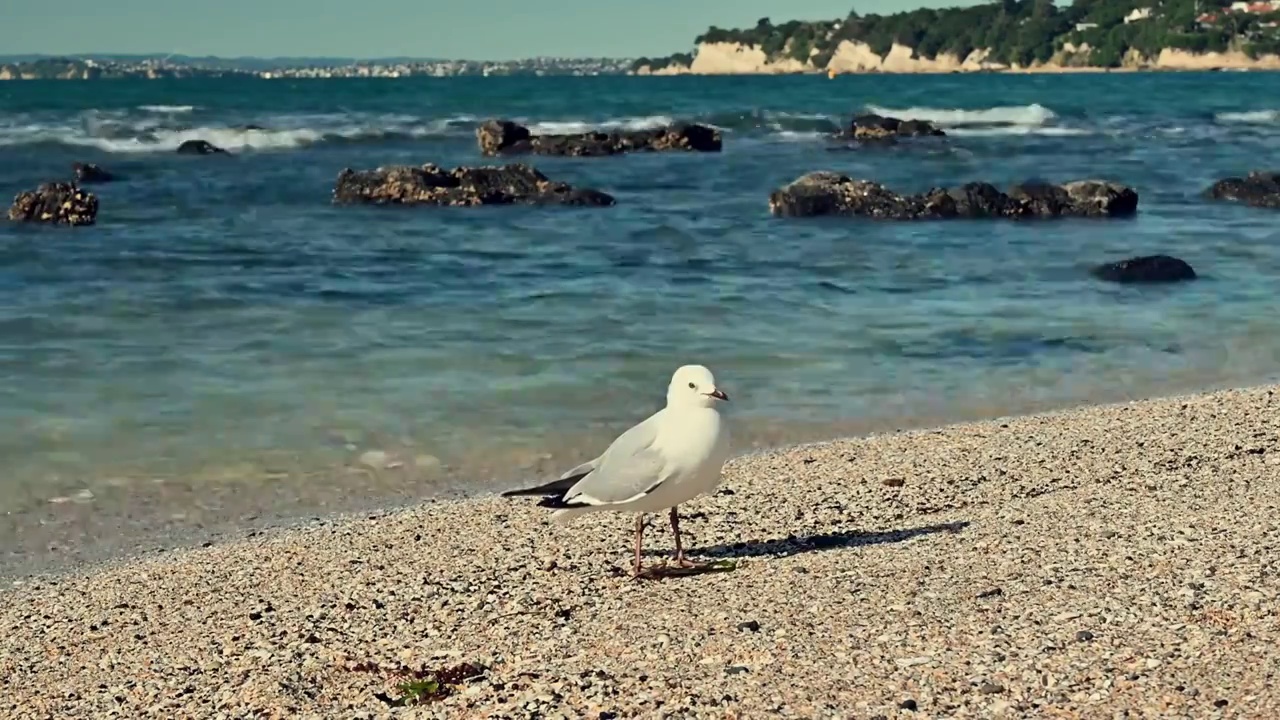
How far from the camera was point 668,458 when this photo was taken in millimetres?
5531

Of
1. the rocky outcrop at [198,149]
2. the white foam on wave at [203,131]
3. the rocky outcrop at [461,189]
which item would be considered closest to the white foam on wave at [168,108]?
the white foam on wave at [203,131]

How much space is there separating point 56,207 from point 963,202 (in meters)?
11.4

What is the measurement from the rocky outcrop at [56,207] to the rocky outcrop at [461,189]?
409 cm

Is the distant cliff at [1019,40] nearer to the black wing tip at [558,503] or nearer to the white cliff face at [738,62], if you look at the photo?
the white cliff face at [738,62]

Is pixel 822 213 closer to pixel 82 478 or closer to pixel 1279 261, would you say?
pixel 1279 261

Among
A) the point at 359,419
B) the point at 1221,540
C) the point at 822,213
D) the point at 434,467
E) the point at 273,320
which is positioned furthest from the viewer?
the point at 822,213

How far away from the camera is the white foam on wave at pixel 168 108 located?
49.4 metres

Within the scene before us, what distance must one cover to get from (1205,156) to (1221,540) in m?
28.7

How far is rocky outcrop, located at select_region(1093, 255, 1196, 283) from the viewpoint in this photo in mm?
15109

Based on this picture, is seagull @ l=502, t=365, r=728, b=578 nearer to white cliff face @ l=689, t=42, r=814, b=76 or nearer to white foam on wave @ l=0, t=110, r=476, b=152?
white foam on wave @ l=0, t=110, r=476, b=152

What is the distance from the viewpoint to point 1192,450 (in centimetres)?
769

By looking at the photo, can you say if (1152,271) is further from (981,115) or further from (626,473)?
(981,115)

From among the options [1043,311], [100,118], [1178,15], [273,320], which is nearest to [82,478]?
[273,320]

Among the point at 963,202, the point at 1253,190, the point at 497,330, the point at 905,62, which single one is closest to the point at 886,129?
the point at 1253,190
